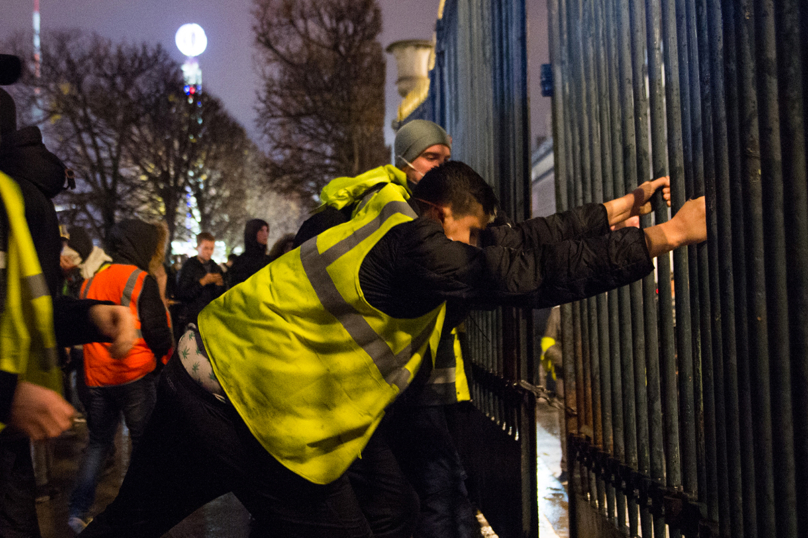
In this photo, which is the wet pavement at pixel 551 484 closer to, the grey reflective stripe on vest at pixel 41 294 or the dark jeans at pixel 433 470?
the dark jeans at pixel 433 470

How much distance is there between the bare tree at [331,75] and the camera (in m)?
20.8

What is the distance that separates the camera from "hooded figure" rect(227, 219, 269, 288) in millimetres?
6320

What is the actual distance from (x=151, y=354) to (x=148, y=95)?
26300 millimetres

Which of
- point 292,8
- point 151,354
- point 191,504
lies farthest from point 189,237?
point 191,504

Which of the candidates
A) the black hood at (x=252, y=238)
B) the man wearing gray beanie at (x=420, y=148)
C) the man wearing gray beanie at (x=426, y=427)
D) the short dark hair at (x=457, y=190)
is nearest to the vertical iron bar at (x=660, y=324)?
the short dark hair at (x=457, y=190)

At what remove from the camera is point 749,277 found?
1784 millimetres

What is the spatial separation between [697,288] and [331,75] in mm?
19875

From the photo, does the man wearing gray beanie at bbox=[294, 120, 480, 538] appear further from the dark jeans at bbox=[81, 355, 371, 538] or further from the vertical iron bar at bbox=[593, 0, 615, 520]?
the dark jeans at bbox=[81, 355, 371, 538]

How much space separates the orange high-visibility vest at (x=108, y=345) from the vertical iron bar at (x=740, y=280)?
3545 millimetres

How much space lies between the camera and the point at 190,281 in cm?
781

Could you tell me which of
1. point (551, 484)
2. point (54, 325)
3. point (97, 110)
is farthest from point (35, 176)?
point (97, 110)

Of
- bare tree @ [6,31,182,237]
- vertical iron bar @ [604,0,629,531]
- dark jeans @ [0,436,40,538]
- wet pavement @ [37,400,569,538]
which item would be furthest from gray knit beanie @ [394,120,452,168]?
bare tree @ [6,31,182,237]

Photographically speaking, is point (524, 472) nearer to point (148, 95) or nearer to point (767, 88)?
point (767, 88)

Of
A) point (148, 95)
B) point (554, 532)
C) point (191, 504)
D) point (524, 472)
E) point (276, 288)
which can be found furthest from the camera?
point (148, 95)
